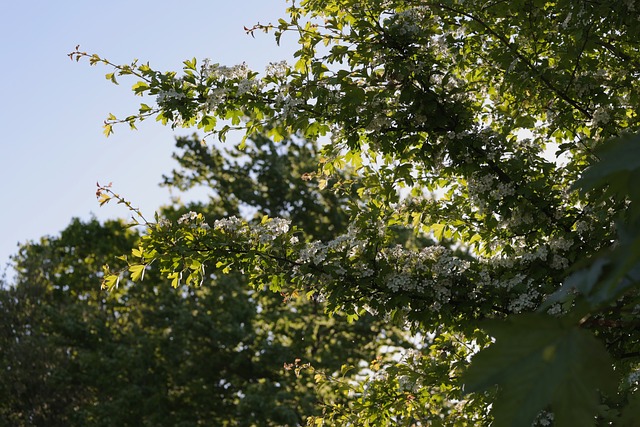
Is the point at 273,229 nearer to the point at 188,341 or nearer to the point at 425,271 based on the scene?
the point at 425,271

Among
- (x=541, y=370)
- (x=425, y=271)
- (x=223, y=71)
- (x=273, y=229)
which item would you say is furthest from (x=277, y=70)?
(x=541, y=370)

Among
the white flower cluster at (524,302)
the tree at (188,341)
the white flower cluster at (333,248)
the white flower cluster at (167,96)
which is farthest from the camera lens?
the tree at (188,341)

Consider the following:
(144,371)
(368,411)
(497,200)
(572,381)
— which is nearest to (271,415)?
(144,371)

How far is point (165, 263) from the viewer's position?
14.3 ft

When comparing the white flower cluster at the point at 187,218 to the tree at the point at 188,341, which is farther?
the tree at the point at 188,341

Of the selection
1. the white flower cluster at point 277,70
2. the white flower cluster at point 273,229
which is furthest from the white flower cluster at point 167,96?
the white flower cluster at point 273,229

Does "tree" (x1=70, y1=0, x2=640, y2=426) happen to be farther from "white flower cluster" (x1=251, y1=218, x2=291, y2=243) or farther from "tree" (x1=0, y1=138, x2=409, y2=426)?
"tree" (x1=0, y1=138, x2=409, y2=426)

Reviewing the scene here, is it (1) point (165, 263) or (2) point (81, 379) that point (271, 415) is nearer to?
(2) point (81, 379)

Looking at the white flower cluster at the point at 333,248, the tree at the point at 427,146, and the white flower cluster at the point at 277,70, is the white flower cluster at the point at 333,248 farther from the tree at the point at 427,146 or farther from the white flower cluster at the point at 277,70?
the white flower cluster at the point at 277,70

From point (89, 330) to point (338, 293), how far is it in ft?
46.7

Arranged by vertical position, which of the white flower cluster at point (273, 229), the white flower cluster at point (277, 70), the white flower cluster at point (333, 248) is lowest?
the white flower cluster at point (333, 248)

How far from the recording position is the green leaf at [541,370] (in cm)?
78

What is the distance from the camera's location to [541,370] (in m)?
0.78

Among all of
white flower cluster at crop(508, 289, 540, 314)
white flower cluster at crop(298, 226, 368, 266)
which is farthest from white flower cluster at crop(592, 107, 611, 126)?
white flower cluster at crop(298, 226, 368, 266)
